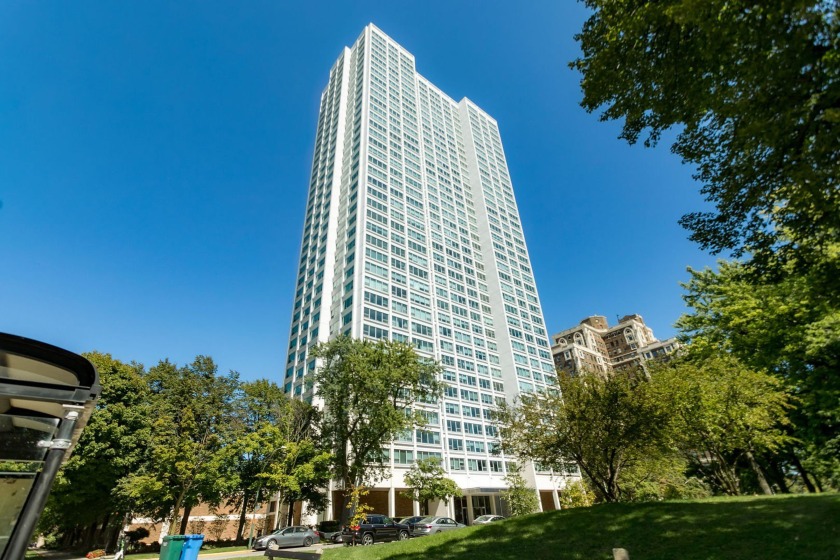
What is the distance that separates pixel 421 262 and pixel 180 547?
59.6 m

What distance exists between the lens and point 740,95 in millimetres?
8219

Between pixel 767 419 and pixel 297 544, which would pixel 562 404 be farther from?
pixel 297 544

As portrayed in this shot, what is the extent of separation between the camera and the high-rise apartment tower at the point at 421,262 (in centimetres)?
5988

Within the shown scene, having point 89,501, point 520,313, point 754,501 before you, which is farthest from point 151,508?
point 520,313

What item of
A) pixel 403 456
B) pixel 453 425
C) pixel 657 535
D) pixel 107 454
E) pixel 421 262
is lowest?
pixel 657 535

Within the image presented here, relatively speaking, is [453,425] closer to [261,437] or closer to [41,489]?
[261,437]

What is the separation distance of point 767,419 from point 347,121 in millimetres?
83002

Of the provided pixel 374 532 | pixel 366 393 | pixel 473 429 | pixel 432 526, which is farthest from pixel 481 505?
pixel 374 532

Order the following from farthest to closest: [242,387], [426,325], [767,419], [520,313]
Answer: [520,313]
[426,325]
[242,387]
[767,419]

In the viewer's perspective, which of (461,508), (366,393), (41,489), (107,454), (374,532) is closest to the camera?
(41,489)

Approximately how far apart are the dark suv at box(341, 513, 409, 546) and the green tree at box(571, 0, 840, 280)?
27.9 metres

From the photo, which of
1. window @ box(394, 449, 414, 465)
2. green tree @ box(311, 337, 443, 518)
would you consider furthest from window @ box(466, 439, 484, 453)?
green tree @ box(311, 337, 443, 518)

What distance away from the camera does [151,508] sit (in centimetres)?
3334

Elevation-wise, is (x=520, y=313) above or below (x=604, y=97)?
above
